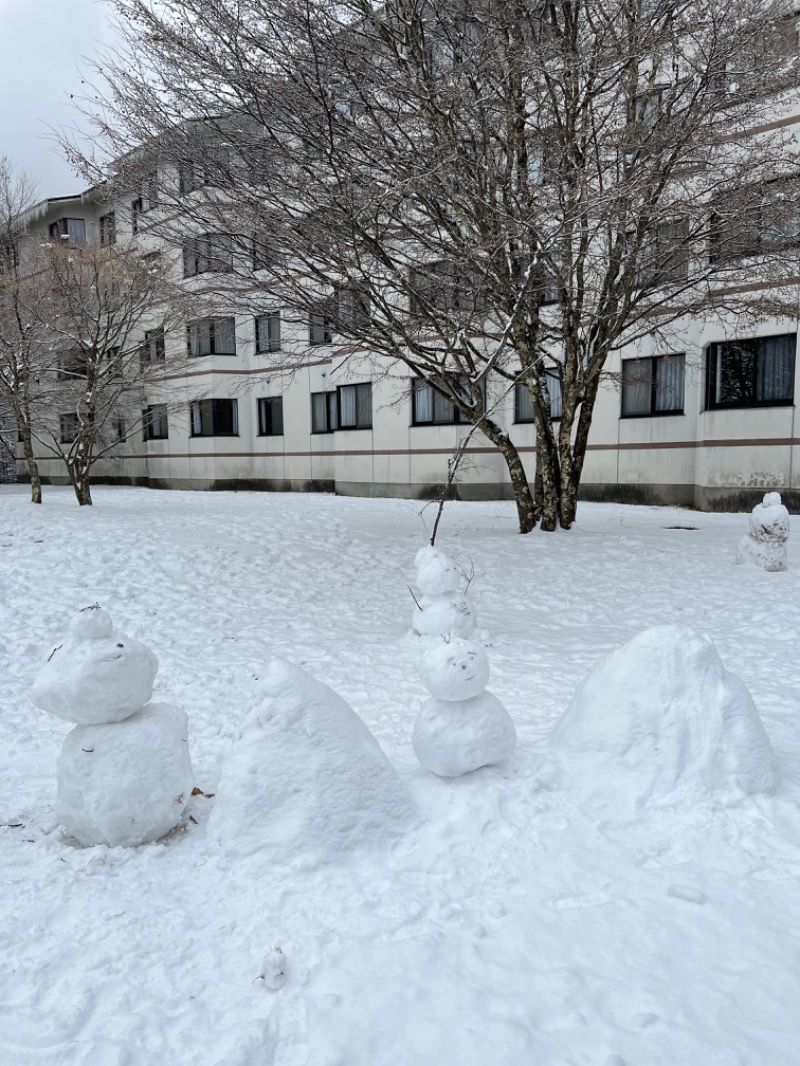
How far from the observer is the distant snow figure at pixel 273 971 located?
8.46 feet

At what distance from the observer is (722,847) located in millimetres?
3340

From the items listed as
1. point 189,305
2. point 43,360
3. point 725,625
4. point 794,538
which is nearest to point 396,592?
point 725,625

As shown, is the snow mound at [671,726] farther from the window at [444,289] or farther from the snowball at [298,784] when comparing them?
the window at [444,289]

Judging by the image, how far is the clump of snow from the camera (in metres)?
3.37

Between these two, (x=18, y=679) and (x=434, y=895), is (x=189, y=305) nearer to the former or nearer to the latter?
(x=18, y=679)

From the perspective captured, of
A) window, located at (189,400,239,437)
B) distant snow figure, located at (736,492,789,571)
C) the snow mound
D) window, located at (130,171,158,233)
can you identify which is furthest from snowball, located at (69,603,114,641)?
window, located at (189,400,239,437)

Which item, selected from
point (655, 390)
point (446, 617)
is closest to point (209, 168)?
point (446, 617)

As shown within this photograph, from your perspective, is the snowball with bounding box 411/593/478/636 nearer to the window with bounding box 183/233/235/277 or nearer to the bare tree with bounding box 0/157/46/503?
the window with bounding box 183/233/235/277

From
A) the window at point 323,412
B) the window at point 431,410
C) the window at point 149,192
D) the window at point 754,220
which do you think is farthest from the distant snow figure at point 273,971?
the window at point 323,412

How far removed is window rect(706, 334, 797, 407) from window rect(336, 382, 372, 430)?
31.8 ft

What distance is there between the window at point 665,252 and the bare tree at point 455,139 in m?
0.05

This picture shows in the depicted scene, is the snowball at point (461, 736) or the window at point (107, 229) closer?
the snowball at point (461, 736)

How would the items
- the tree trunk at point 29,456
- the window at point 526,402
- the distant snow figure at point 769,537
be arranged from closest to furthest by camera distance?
1. the distant snow figure at point 769,537
2. the tree trunk at point 29,456
3. the window at point 526,402

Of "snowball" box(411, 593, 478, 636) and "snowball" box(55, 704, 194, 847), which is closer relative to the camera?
"snowball" box(55, 704, 194, 847)
